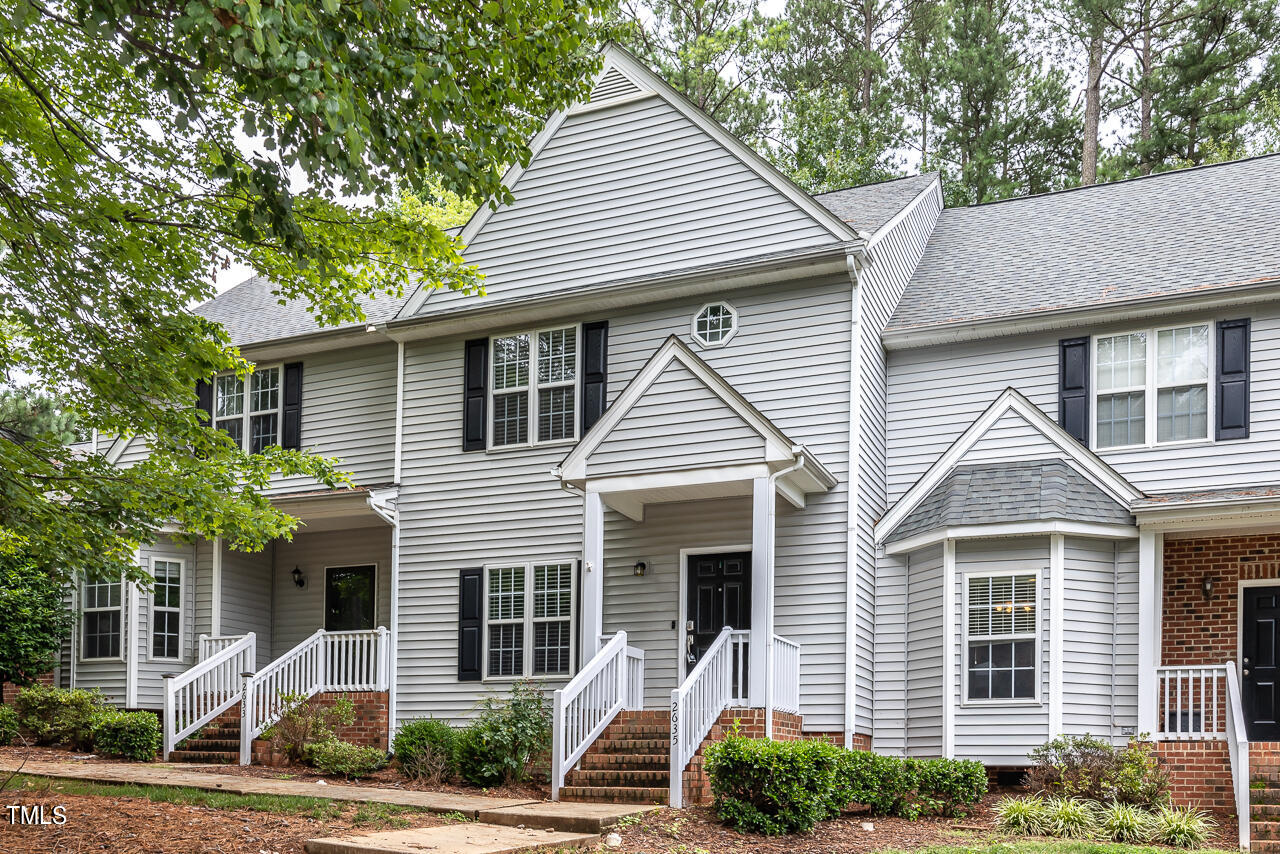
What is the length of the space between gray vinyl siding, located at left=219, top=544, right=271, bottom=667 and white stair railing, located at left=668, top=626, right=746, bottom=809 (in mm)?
8618

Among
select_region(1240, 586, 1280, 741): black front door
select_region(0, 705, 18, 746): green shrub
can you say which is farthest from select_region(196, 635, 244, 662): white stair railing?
select_region(1240, 586, 1280, 741): black front door

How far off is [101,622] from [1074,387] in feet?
Result: 46.6

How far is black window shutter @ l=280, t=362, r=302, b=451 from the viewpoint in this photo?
17938 mm

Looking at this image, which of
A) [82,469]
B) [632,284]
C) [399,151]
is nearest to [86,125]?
[82,469]

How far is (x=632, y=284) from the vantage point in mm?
15070

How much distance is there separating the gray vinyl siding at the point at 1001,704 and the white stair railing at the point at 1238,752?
1.72m

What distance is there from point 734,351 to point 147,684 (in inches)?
392

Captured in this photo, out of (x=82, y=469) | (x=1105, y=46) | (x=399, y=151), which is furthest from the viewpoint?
(x=1105, y=46)

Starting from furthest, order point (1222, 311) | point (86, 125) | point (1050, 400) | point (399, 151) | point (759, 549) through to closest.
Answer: point (1050, 400)
point (1222, 311)
point (759, 549)
point (86, 125)
point (399, 151)

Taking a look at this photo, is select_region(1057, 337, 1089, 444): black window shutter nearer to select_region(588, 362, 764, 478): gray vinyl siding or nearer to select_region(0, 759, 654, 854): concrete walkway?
→ select_region(588, 362, 764, 478): gray vinyl siding

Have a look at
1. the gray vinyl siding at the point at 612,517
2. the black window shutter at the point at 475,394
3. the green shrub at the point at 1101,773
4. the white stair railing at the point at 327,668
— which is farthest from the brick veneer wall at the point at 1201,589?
the white stair railing at the point at 327,668

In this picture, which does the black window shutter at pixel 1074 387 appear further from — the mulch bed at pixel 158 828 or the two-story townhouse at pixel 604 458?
the mulch bed at pixel 158 828

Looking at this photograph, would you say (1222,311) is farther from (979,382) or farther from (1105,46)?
(1105,46)

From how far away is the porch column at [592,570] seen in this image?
43.8 ft
